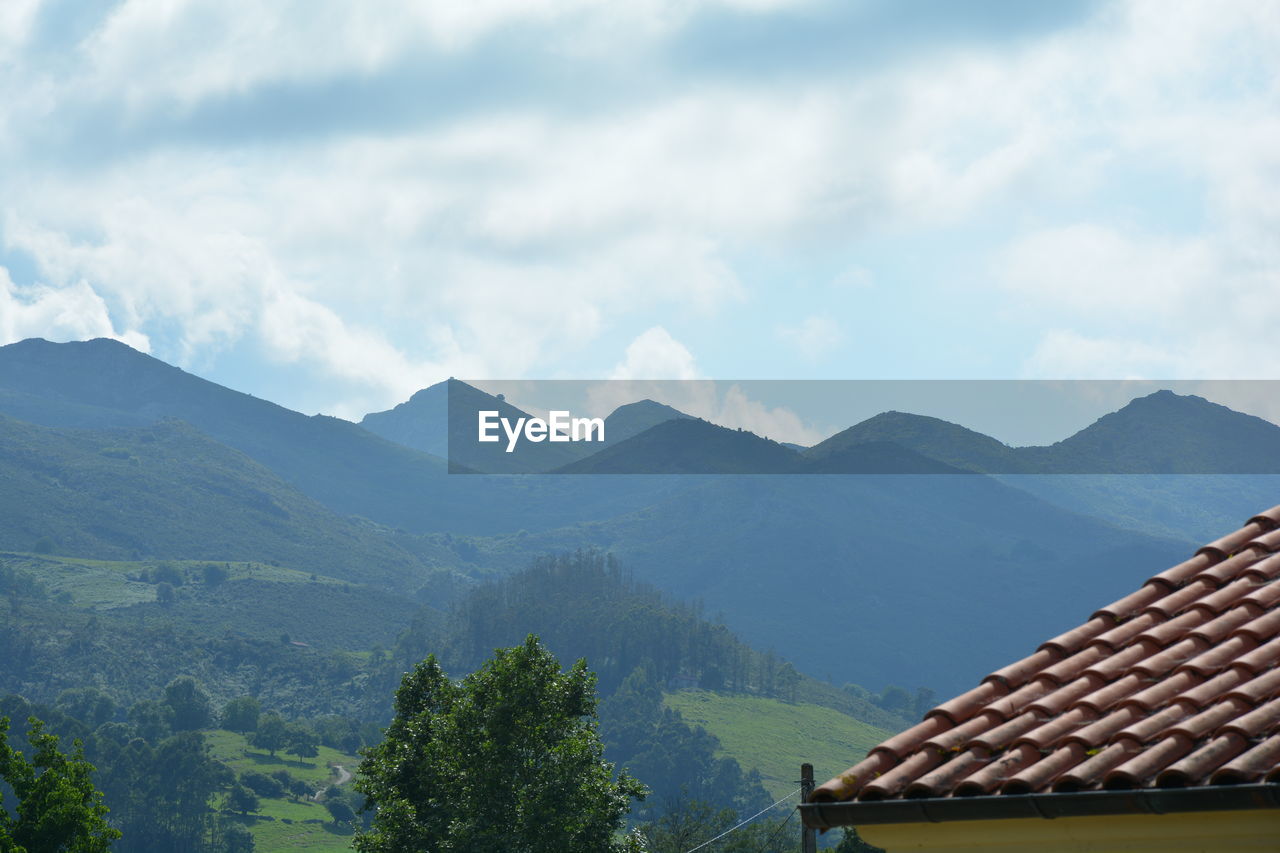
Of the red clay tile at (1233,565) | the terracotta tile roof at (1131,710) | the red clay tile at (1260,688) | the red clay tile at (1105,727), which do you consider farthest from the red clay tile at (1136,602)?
the red clay tile at (1260,688)

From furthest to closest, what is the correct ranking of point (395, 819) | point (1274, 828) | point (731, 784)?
point (731, 784) < point (395, 819) < point (1274, 828)

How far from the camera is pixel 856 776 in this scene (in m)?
6.59

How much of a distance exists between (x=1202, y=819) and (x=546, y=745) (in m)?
34.5

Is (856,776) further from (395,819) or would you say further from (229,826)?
(229,826)

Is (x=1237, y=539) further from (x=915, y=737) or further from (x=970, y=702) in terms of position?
(x=915, y=737)

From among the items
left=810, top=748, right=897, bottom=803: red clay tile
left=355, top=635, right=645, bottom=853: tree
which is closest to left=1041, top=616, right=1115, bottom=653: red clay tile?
left=810, top=748, right=897, bottom=803: red clay tile

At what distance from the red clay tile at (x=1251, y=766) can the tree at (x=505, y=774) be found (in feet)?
109

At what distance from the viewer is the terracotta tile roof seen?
221 inches

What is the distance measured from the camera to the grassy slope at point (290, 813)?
524 feet

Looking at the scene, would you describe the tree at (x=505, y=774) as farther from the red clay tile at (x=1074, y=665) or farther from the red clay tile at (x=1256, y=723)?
the red clay tile at (x=1256, y=723)

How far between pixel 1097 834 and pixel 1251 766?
32.2 inches

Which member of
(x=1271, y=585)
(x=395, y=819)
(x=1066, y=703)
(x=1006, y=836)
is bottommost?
(x=395, y=819)

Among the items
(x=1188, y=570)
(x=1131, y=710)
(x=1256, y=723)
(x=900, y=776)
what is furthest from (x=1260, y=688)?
(x=1188, y=570)

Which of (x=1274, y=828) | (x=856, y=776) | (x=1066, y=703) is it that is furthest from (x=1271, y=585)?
(x=856, y=776)
